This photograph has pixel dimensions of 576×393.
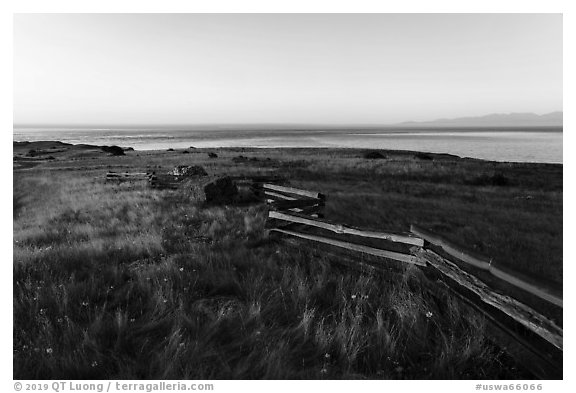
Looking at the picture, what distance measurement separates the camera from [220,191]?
11.3m

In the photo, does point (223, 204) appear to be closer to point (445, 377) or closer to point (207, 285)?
point (207, 285)

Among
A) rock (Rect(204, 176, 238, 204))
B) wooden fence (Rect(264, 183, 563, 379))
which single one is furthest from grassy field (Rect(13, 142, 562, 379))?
rock (Rect(204, 176, 238, 204))

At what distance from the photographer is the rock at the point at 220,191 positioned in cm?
1099

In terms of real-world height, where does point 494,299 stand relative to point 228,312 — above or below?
above

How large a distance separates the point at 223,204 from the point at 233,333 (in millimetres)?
7725

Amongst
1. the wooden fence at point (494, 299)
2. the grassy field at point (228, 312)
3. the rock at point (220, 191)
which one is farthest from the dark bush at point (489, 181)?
the wooden fence at point (494, 299)

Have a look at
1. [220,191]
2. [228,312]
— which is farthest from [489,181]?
[228,312]

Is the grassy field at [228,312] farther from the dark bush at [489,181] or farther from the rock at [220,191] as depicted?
the dark bush at [489,181]

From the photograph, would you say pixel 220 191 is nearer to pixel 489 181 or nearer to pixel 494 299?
pixel 494 299

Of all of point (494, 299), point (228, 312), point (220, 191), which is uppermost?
point (220, 191)
